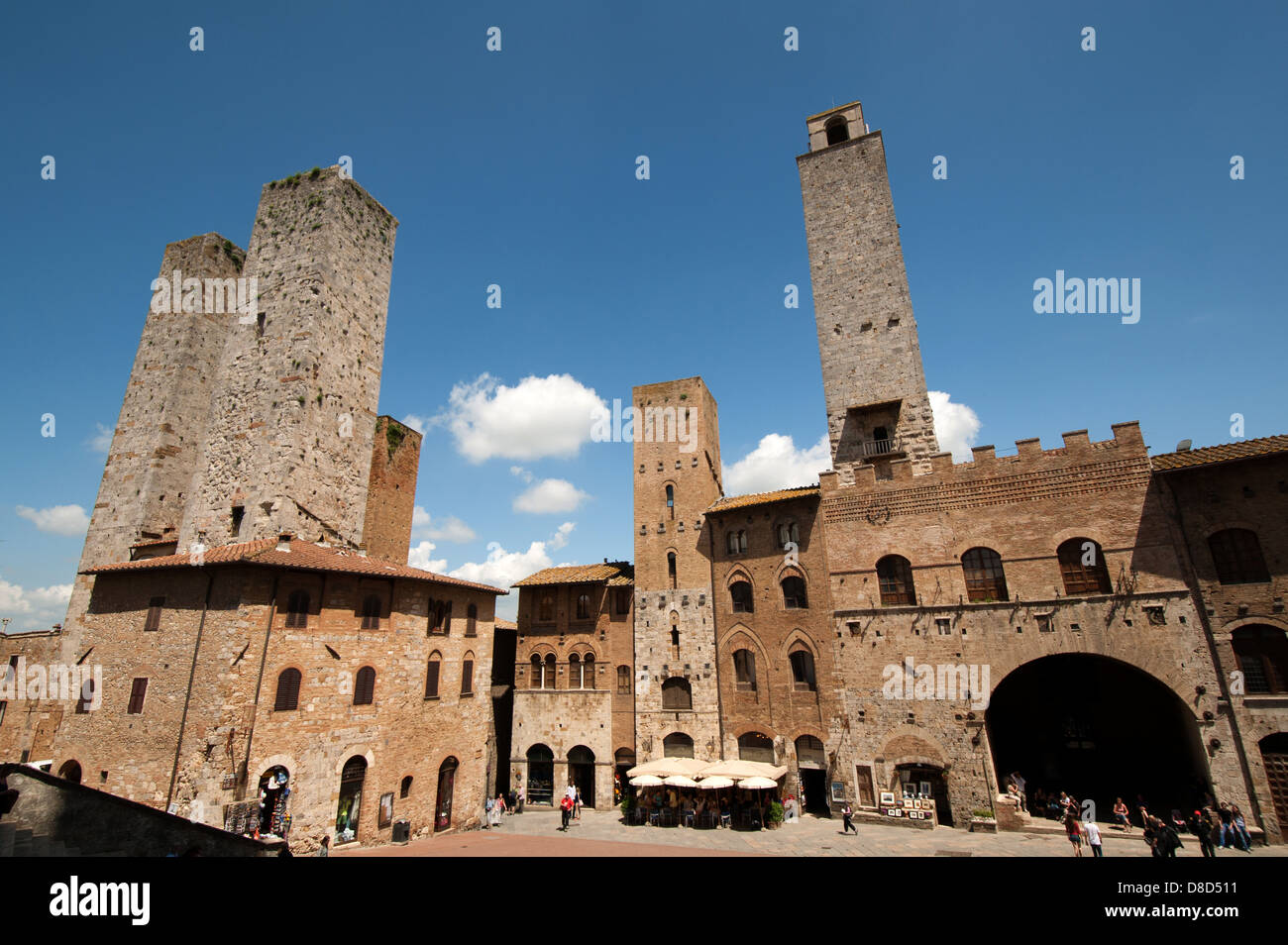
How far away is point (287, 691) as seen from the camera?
20031mm

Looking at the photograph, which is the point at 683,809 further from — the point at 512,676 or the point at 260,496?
the point at 260,496

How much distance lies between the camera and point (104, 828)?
10375 mm

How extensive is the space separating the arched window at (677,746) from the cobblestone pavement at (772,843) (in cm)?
362

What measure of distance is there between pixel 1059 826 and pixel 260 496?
33379 millimetres

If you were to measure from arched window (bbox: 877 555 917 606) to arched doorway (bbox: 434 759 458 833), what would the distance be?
20.4 meters

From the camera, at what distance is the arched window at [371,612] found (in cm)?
2305

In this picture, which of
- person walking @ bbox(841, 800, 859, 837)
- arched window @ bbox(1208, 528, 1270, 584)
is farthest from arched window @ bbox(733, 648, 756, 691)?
arched window @ bbox(1208, 528, 1270, 584)

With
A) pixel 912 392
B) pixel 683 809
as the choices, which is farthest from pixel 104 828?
pixel 912 392

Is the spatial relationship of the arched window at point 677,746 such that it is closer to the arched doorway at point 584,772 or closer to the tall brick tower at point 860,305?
the arched doorway at point 584,772

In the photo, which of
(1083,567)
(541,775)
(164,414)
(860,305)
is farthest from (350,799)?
(860,305)

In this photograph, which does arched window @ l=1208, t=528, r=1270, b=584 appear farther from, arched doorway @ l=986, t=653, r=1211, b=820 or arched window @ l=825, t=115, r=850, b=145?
arched window @ l=825, t=115, r=850, b=145

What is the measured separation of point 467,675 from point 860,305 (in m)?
27.1

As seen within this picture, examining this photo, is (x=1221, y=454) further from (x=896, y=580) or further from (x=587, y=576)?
(x=587, y=576)

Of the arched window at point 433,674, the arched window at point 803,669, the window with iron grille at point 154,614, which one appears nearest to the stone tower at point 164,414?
the window with iron grille at point 154,614
